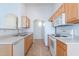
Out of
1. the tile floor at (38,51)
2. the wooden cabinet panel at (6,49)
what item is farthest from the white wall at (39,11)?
the wooden cabinet panel at (6,49)

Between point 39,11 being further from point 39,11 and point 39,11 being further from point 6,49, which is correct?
point 6,49

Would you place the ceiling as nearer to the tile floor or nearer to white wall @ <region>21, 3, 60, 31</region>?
white wall @ <region>21, 3, 60, 31</region>

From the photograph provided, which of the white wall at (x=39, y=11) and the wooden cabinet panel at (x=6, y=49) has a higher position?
the white wall at (x=39, y=11)

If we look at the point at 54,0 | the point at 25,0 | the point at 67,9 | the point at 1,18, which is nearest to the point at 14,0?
the point at 25,0

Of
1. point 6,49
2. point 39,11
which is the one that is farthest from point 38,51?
point 39,11

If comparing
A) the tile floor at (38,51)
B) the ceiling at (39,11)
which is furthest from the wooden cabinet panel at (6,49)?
the ceiling at (39,11)

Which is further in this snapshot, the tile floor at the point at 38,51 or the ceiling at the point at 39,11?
the ceiling at the point at 39,11

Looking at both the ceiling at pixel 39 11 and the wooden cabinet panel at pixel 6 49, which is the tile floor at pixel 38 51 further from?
the wooden cabinet panel at pixel 6 49

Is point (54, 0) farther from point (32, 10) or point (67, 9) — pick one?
point (32, 10)

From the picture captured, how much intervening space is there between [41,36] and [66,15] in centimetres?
701

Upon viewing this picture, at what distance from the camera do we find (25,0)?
0.59 m

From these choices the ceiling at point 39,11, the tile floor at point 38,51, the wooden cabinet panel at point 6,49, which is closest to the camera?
the wooden cabinet panel at point 6,49

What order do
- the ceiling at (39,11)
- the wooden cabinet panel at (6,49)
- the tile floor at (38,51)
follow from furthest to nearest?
the ceiling at (39,11) < the tile floor at (38,51) < the wooden cabinet panel at (6,49)

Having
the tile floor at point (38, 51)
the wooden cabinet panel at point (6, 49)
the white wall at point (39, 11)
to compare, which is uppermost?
the white wall at point (39, 11)
